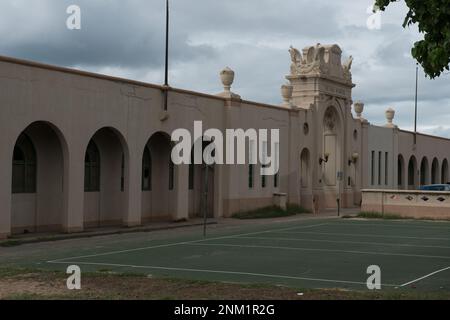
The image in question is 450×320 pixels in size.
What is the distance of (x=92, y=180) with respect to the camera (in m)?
28.0

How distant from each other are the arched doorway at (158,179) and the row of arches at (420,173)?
30.1 m

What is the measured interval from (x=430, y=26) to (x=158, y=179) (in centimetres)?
2147

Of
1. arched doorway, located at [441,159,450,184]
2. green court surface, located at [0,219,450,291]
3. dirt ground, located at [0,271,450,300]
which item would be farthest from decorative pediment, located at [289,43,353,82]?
dirt ground, located at [0,271,450,300]

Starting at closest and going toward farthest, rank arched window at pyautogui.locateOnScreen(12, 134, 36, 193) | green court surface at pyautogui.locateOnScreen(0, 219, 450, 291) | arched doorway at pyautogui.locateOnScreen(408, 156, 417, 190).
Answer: green court surface at pyautogui.locateOnScreen(0, 219, 450, 291) → arched window at pyautogui.locateOnScreen(12, 134, 36, 193) → arched doorway at pyautogui.locateOnScreen(408, 156, 417, 190)

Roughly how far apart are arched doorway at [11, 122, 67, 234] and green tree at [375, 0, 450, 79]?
15.4 metres

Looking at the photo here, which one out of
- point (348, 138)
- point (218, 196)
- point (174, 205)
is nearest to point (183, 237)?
point (174, 205)

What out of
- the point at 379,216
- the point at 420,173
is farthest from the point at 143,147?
the point at 420,173

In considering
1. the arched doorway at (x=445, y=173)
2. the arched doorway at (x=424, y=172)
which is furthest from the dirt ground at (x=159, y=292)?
the arched doorway at (x=445, y=173)

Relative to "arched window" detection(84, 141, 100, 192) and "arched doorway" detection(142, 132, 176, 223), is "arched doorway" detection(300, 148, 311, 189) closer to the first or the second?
"arched doorway" detection(142, 132, 176, 223)

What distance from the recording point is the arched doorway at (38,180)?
79.9 ft

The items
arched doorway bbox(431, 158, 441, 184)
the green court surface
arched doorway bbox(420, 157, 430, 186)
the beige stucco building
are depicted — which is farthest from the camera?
arched doorway bbox(431, 158, 441, 184)

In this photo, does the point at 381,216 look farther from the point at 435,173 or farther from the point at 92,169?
the point at 435,173

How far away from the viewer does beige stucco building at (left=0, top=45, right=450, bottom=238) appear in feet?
78.5
